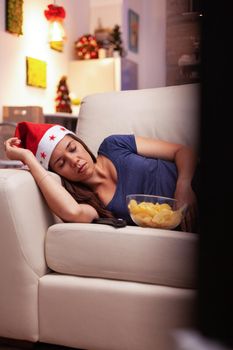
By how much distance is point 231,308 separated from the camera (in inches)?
9.9

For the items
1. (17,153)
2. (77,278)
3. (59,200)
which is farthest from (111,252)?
(17,153)

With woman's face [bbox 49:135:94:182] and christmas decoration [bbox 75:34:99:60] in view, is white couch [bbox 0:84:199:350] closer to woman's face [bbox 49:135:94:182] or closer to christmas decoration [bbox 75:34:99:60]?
woman's face [bbox 49:135:94:182]

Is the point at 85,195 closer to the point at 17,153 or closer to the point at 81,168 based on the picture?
the point at 81,168

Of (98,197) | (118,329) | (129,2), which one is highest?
(129,2)

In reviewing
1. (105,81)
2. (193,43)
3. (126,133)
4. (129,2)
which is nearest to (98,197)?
(126,133)

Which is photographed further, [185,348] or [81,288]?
[81,288]

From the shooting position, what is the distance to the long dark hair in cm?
149

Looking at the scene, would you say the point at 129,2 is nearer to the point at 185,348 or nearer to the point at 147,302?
the point at 147,302

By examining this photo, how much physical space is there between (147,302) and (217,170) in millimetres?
1007

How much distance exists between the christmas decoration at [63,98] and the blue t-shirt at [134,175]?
3.17 metres

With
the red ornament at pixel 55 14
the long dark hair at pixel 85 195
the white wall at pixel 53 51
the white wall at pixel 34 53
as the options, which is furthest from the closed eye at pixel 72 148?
the red ornament at pixel 55 14

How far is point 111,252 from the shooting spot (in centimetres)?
123

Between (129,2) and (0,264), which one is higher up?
(129,2)

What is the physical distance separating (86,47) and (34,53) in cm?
88
